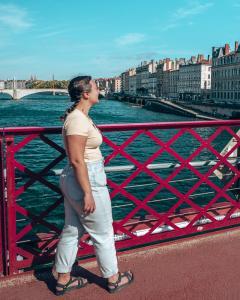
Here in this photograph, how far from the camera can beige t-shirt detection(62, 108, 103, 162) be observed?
8.59ft

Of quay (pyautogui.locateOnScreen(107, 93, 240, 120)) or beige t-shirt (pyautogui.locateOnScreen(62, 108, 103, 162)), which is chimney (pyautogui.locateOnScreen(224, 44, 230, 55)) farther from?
beige t-shirt (pyautogui.locateOnScreen(62, 108, 103, 162))

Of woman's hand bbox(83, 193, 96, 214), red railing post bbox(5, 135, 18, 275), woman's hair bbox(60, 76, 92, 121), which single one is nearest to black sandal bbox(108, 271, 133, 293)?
woman's hand bbox(83, 193, 96, 214)

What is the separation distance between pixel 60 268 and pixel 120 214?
9.11 meters

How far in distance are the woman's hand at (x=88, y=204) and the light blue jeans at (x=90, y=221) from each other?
0.06m

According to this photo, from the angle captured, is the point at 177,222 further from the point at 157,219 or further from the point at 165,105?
the point at 165,105

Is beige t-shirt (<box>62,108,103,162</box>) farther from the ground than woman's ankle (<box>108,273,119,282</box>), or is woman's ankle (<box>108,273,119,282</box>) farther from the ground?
beige t-shirt (<box>62,108,103,162</box>)

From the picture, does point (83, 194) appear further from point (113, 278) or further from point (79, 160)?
point (113, 278)

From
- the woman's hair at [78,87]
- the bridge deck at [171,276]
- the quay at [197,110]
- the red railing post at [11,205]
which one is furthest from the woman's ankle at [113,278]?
the quay at [197,110]

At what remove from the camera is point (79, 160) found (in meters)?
2.62

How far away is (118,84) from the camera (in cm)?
18538

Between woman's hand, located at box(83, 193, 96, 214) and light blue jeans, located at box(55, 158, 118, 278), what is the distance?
64 millimetres

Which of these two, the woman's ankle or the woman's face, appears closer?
the woman's face

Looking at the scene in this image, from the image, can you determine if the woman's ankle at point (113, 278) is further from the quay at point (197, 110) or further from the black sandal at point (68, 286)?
the quay at point (197, 110)

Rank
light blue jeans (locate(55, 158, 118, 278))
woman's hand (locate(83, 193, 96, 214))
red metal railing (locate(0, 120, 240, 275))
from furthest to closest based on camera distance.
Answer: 1. red metal railing (locate(0, 120, 240, 275))
2. light blue jeans (locate(55, 158, 118, 278))
3. woman's hand (locate(83, 193, 96, 214))
